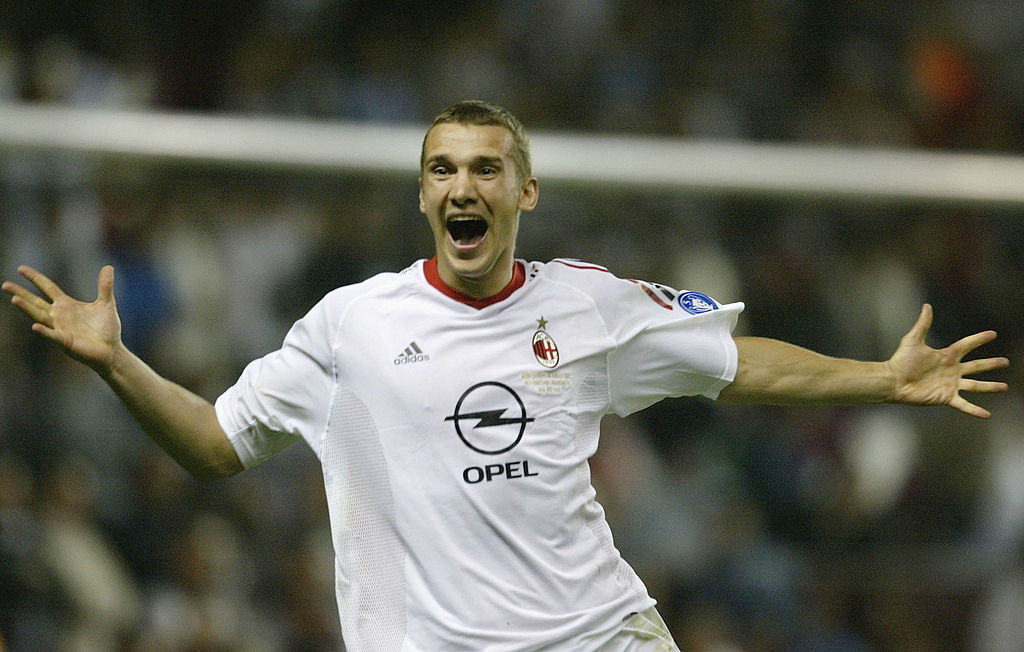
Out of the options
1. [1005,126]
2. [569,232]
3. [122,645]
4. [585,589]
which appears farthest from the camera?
[1005,126]

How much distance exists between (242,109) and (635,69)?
3.18 metres

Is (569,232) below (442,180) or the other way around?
the other way around

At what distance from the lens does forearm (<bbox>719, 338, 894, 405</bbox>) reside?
4348 millimetres

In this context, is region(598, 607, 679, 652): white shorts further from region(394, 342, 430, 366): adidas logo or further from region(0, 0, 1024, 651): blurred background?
region(0, 0, 1024, 651): blurred background

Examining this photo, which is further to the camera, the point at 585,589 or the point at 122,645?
the point at 122,645

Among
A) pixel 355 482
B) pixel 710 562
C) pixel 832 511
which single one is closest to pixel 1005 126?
pixel 832 511

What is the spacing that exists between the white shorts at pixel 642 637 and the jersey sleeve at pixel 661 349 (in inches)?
25.0

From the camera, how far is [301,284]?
8.70 m

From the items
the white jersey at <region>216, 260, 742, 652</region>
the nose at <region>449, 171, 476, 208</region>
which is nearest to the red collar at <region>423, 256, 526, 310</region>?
the white jersey at <region>216, 260, 742, 652</region>

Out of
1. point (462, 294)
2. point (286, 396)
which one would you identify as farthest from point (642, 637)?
point (286, 396)

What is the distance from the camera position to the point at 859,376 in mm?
4398

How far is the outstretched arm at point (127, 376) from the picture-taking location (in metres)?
4.07

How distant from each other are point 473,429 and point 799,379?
109 centimetres

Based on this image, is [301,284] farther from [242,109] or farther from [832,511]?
[832,511]
